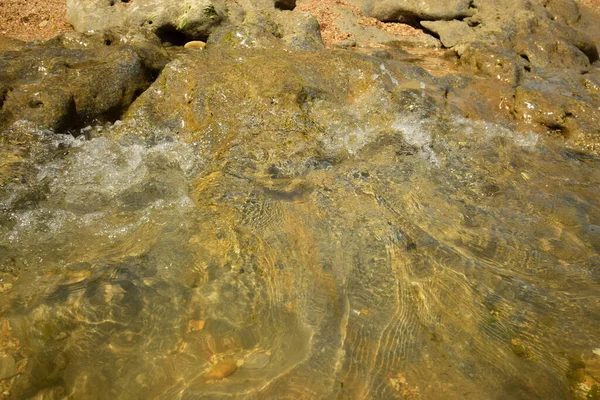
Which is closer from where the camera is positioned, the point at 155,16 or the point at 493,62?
the point at 493,62

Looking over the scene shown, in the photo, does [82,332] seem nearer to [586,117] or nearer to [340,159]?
[340,159]

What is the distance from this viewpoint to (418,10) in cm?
813

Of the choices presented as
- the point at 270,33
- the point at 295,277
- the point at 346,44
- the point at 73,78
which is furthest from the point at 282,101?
the point at 346,44

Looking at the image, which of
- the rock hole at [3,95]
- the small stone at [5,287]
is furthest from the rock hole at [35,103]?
the small stone at [5,287]

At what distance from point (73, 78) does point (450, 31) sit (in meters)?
6.17

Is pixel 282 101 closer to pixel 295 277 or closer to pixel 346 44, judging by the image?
pixel 295 277

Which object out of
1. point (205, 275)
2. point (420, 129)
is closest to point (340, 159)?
point (420, 129)

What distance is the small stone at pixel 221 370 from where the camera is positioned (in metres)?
2.41

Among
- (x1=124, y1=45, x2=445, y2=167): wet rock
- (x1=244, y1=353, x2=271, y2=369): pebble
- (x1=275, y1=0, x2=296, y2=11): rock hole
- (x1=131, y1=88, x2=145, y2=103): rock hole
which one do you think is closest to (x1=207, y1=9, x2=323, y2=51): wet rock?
(x1=124, y1=45, x2=445, y2=167): wet rock

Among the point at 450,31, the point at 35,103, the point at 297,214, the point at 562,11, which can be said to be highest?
the point at 35,103

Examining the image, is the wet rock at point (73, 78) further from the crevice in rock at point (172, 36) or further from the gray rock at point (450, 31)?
the gray rock at point (450, 31)

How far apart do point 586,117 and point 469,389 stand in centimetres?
429

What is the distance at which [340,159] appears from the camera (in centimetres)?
417

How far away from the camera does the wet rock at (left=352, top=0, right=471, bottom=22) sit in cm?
806
